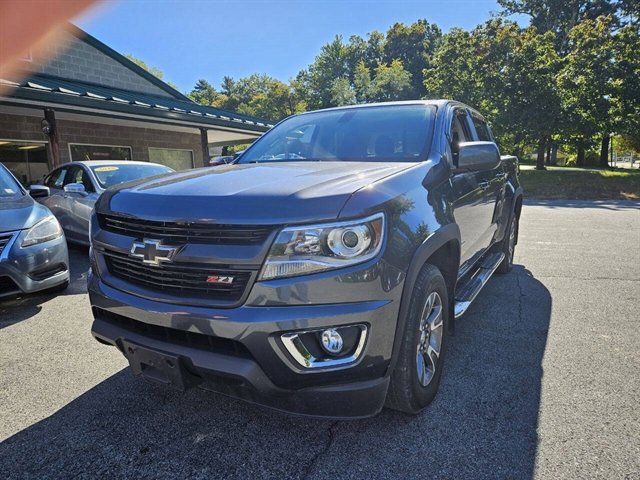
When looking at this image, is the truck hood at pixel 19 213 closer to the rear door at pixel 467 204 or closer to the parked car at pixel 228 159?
the parked car at pixel 228 159

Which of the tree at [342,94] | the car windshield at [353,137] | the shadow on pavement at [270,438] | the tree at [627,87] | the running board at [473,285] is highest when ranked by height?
the tree at [342,94]

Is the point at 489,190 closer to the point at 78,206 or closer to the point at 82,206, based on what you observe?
the point at 82,206

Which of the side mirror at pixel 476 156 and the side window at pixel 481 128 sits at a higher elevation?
the side window at pixel 481 128

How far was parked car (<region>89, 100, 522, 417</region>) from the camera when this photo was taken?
70.8 inches

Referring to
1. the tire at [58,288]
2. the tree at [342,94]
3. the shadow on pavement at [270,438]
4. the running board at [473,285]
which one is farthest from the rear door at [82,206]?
the tree at [342,94]

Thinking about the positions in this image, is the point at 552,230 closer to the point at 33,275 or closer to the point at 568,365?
the point at 568,365

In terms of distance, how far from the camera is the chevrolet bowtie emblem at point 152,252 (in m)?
1.99

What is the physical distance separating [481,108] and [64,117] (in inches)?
792

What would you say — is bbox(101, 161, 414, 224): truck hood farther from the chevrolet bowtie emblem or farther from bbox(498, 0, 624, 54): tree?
bbox(498, 0, 624, 54): tree

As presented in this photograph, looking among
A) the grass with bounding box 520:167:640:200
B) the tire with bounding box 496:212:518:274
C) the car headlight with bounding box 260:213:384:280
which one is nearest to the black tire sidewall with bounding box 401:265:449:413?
the car headlight with bounding box 260:213:384:280

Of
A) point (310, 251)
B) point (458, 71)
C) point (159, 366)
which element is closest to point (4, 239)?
point (159, 366)

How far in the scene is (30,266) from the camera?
4109 millimetres

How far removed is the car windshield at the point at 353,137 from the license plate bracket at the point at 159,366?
1.71m

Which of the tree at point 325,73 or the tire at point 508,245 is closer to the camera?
the tire at point 508,245
